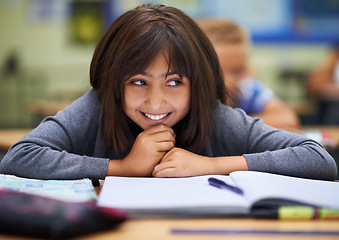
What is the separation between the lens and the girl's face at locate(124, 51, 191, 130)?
3.34 ft

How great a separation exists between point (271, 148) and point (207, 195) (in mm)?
389

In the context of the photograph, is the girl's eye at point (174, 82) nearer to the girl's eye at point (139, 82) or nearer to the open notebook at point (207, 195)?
the girl's eye at point (139, 82)

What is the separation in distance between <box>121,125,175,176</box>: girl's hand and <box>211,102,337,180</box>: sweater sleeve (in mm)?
176

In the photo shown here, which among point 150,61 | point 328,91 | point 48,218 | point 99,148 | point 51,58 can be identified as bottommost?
point 51,58

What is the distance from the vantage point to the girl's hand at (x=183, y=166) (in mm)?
937

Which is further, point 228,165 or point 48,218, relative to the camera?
point 228,165

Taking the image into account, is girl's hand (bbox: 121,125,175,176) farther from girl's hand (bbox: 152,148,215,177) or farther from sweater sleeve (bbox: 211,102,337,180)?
sweater sleeve (bbox: 211,102,337,180)

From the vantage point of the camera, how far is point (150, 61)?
1.01 m

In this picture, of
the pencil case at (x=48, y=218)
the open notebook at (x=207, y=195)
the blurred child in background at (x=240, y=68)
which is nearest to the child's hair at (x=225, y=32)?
the blurred child in background at (x=240, y=68)

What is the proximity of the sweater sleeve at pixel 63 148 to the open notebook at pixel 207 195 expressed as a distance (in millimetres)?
118

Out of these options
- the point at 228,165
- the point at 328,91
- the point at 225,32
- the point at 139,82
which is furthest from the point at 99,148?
the point at 328,91

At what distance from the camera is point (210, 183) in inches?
32.6

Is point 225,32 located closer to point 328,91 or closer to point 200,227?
point 200,227

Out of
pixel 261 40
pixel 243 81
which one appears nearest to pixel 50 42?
pixel 261 40
